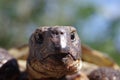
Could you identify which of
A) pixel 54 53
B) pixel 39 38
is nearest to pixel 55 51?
pixel 54 53

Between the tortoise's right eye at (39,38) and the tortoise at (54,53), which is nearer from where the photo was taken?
the tortoise at (54,53)

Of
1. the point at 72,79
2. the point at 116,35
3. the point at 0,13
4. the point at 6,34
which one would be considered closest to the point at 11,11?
the point at 0,13

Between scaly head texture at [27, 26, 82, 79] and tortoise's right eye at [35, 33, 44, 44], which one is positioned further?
tortoise's right eye at [35, 33, 44, 44]

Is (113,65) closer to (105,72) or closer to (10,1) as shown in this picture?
(105,72)

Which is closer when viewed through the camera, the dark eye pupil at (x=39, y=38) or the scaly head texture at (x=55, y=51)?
the scaly head texture at (x=55, y=51)

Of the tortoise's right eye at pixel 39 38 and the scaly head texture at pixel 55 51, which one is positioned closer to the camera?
the scaly head texture at pixel 55 51

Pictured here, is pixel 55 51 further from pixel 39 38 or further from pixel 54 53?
pixel 39 38

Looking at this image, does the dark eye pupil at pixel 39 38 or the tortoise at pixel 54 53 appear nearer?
the tortoise at pixel 54 53

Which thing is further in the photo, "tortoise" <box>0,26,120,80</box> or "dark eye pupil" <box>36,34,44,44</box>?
"dark eye pupil" <box>36,34,44,44</box>
